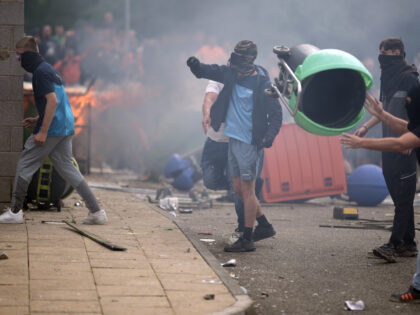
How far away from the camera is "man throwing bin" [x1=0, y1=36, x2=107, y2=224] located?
740 centimetres

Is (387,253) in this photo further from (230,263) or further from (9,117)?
(9,117)

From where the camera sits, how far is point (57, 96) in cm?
758

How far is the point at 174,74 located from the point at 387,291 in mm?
20307

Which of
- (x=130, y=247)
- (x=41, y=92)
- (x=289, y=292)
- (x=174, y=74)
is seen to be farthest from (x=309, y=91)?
(x=174, y=74)

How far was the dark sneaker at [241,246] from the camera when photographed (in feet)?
23.2

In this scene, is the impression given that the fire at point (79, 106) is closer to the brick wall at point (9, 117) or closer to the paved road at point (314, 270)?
the paved road at point (314, 270)

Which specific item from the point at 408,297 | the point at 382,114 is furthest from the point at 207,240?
the point at 408,297

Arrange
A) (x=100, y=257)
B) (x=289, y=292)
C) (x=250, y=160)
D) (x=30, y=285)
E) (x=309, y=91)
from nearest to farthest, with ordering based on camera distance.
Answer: (x=309, y=91), (x=30, y=285), (x=289, y=292), (x=100, y=257), (x=250, y=160)

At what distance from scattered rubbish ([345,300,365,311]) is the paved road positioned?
0.05 meters

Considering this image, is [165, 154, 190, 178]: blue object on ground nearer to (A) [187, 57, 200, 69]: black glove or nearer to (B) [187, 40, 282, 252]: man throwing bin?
(B) [187, 40, 282, 252]: man throwing bin

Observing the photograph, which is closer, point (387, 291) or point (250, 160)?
point (387, 291)

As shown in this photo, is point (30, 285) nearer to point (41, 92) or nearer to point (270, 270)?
point (270, 270)

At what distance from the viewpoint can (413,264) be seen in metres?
6.59

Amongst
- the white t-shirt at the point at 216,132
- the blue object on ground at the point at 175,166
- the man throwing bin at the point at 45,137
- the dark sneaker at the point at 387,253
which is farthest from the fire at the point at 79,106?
the dark sneaker at the point at 387,253
